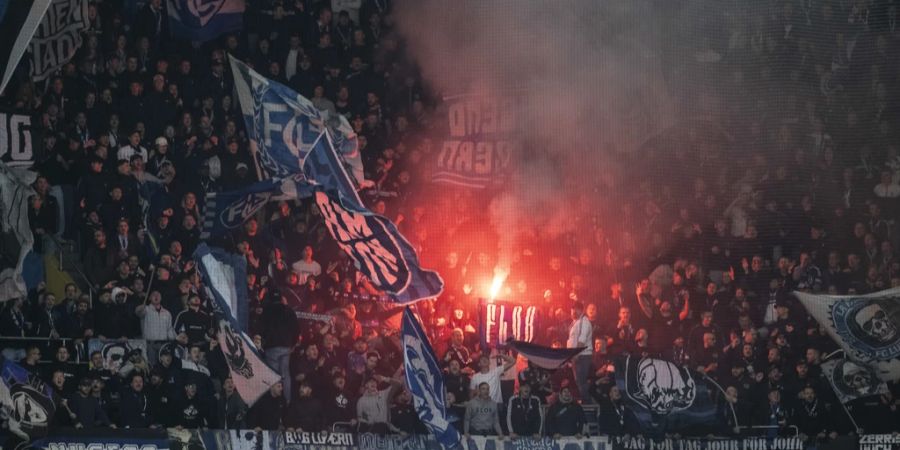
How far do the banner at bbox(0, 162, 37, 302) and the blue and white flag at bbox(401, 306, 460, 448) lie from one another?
3.52 metres

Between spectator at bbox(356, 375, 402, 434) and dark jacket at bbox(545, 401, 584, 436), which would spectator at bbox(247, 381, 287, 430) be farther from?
dark jacket at bbox(545, 401, 584, 436)

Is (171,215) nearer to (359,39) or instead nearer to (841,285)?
(359,39)

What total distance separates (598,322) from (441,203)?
2.03 metres

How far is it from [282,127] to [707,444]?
13.5 feet

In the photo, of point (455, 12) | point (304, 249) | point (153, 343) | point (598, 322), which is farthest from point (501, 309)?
point (455, 12)

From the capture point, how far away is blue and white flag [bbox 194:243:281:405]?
12.2 m

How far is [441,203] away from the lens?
14.2m

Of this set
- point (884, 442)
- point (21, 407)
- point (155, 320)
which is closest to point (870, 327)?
point (884, 442)

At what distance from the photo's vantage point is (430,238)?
14.0 m

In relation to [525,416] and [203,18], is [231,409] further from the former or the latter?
[203,18]

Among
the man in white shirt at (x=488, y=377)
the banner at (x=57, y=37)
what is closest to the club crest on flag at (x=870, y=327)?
the man in white shirt at (x=488, y=377)

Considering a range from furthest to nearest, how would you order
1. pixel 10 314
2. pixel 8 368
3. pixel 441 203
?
pixel 441 203
pixel 10 314
pixel 8 368

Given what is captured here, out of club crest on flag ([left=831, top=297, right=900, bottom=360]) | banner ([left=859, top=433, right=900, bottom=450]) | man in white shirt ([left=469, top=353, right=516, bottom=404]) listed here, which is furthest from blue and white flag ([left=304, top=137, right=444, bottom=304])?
banner ([left=859, top=433, right=900, bottom=450])

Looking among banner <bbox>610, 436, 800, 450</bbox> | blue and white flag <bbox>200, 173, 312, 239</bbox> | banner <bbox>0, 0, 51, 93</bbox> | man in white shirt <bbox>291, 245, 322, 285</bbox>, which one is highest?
banner <bbox>0, 0, 51, 93</bbox>
